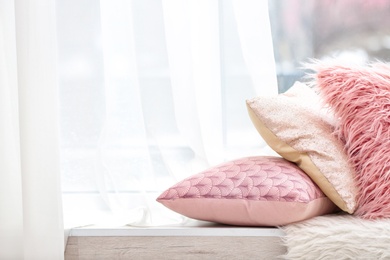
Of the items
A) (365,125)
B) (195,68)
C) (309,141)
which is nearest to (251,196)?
(309,141)

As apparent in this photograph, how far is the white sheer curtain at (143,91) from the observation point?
231 cm

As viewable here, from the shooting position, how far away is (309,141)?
6.73ft

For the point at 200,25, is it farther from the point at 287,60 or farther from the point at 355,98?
the point at 355,98

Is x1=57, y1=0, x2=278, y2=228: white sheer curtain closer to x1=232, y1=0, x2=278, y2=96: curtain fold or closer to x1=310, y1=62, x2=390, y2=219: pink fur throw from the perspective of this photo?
x1=232, y1=0, x2=278, y2=96: curtain fold

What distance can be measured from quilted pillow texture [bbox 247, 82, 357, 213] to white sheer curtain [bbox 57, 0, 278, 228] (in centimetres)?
25

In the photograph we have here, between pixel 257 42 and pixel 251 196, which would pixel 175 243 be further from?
pixel 257 42

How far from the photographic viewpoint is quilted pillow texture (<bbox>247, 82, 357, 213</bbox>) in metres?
2.02

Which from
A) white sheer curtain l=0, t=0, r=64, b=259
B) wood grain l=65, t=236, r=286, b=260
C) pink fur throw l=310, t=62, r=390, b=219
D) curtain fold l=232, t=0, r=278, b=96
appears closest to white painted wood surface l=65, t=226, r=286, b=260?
wood grain l=65, t=236, r=286, b=260

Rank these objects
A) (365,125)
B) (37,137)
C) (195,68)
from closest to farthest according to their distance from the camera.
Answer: (37,137), (365,125), (195,68)

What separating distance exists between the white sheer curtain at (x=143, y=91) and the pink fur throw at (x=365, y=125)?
310 millimetres

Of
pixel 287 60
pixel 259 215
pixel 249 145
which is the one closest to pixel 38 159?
pixel 259 215

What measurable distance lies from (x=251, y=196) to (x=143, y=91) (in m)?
0.55

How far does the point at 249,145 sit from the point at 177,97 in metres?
0.29

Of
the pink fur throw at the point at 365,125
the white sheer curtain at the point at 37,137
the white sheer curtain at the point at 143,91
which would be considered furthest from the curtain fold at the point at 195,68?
the white sheer curtain at the point at 37,137
